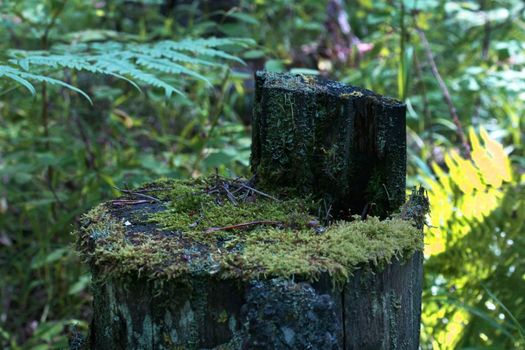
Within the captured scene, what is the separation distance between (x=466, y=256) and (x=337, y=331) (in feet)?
6.65

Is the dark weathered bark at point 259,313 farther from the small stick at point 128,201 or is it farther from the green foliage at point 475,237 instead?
the green foliage at point 475,237

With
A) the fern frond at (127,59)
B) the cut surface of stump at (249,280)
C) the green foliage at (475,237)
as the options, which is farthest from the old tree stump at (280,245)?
the green foliage at (475,237)

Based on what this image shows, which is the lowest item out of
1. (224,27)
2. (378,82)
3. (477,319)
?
(477,319)

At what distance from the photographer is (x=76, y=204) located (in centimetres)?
409

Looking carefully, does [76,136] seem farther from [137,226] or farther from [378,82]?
[137,226]

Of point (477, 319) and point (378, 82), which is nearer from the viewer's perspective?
point (477, 319)

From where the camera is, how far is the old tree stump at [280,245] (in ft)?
5.25

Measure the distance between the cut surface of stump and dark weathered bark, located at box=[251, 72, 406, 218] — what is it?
211 mm

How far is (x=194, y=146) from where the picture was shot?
13.0 feet

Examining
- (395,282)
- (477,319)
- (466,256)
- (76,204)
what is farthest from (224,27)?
(395,282)

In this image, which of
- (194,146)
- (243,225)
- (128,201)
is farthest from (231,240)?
(194,146)

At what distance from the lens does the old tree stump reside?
63.0 inches

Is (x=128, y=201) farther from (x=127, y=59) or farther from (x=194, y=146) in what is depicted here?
(x=194, y=146)

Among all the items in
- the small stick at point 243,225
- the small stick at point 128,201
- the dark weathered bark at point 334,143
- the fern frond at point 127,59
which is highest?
the fern frond at point 127,59
